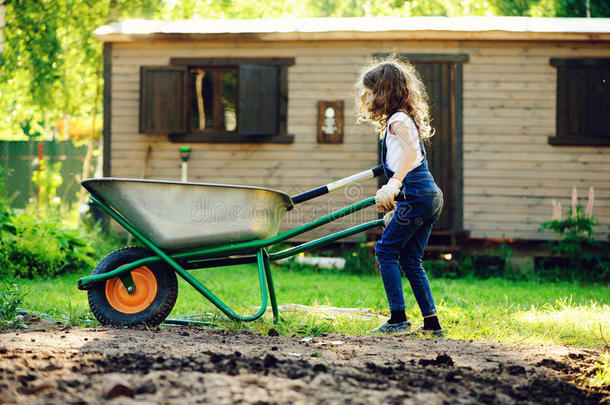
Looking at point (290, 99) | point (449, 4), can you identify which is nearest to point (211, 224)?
point (290, 99)

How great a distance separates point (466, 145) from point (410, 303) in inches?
144

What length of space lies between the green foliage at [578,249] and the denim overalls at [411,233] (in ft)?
15.0

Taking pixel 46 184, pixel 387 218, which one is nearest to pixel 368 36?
pixel 387 218

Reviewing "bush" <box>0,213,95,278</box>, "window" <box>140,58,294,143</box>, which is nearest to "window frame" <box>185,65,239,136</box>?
"window" <box>140,58,294,143</box>

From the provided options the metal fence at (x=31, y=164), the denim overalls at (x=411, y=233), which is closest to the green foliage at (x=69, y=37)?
the metal fence at (x=31, y=164)

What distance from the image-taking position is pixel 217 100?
8992mm

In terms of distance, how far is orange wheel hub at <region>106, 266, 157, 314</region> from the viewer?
12.8ft

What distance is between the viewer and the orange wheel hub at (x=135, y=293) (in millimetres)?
3887

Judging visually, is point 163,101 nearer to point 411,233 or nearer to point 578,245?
point 578,245

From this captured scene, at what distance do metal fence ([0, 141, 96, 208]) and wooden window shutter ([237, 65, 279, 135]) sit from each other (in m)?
5.95

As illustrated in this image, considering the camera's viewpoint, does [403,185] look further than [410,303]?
→ No

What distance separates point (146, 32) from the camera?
870cm

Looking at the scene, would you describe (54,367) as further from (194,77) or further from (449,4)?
(449,4)

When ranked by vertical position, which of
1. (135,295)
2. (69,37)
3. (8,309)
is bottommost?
(8,309)
